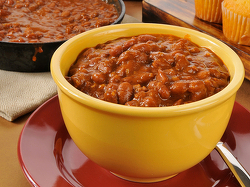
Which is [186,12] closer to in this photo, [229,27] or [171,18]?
[171,18]

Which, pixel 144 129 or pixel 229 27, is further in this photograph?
pixel 229 27

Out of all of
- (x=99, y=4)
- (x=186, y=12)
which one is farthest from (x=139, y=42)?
(x=99, y=4)

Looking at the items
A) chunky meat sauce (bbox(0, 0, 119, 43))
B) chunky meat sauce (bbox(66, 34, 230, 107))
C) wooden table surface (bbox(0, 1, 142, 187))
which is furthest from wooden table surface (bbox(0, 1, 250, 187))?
chunky meat sauce (bbox(0, 0, 119, 43))

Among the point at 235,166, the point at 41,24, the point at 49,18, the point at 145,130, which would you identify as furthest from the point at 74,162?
the point at 49,18

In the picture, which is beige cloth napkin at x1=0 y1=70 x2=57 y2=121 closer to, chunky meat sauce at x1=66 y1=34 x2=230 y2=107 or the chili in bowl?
the chili in bowl

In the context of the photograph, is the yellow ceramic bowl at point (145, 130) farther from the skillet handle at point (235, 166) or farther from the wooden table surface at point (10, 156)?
the wooden table surface at point (10, 156)

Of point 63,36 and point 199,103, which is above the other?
point 199,103

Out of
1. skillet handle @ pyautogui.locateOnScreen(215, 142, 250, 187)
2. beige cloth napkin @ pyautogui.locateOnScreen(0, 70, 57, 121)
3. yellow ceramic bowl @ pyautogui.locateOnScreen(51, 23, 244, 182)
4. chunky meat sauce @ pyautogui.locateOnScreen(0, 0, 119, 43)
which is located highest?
yellow ceramic bowl @ pyautogui.locateOnScreen(51, 23, 244, 182)
